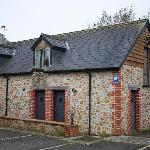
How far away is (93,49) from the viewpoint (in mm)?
18203

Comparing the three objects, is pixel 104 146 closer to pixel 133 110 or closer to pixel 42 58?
pixel 133 110

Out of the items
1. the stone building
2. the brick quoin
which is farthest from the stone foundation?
the brick quoin

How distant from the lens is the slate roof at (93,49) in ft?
54.1

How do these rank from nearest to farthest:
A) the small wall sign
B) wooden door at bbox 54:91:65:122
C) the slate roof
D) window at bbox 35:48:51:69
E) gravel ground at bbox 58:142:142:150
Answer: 1. gravel ground at bbox 58:142:142:150
2. the small wall sign
3. the slate roof
4. wooden door at bbox 54:91:65:122
5. window at bbox 35:48:51:69

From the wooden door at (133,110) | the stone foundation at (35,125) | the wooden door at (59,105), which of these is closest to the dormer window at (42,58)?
the wooden door at (59,105)

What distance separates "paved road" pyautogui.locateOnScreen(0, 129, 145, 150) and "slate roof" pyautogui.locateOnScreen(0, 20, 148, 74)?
14.1 feet

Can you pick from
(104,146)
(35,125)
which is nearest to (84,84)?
(35,125)

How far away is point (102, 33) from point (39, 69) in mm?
4685

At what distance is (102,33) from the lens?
762 inches

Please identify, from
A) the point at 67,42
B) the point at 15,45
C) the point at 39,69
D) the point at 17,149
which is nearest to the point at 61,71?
the point at 39,69

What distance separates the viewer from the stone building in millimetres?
15859

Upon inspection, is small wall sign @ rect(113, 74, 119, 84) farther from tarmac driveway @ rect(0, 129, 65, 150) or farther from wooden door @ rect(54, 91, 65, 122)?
tarmac driveway @ rect(0, 129, 65, 150)

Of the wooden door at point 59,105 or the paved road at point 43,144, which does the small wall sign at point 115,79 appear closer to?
the paved road at point 43,144

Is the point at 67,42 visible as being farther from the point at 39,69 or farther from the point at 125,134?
the point at 125,134
